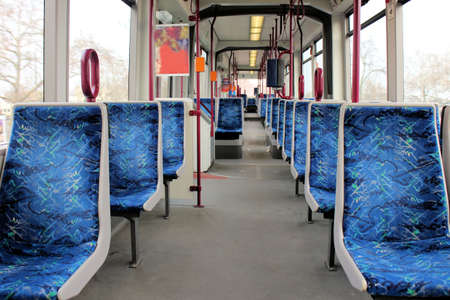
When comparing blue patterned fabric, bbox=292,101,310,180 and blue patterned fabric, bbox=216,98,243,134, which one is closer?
blue patterned fabric, bbox=292,101,310,180

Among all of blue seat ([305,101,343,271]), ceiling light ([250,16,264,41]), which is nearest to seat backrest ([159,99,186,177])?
blue seat ([305,101,343,271])

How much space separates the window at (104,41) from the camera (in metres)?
3.31

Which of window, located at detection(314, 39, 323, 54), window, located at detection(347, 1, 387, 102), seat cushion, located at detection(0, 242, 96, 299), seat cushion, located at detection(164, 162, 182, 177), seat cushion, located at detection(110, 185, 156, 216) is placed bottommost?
seat cushion, located at detection(0, 242, 96, 299)

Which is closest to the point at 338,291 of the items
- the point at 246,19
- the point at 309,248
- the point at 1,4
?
the point at 309,248

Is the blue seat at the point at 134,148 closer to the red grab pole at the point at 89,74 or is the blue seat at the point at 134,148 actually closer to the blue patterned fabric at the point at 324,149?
the red grab pole at the point at 89,74

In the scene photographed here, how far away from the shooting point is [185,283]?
2.00 meters

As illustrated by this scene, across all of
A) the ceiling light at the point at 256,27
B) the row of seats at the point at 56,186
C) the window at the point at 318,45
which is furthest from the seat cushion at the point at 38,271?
the window at the point at 318,45

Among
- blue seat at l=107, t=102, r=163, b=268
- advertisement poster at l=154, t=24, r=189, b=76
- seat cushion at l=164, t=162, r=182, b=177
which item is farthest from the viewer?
advertisement poster at l=154, t=24, r=189, b=76

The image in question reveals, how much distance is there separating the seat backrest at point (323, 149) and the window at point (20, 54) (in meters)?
1.92

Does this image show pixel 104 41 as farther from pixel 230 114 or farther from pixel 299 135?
pixel 230 114

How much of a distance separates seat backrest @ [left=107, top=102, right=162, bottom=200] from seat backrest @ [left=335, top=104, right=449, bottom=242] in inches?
50.7

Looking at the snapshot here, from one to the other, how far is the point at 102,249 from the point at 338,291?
119 centimetres

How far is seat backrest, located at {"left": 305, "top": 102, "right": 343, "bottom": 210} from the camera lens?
8.00 ft

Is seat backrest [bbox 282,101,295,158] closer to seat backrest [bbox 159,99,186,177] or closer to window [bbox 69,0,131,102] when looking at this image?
seat backrest [bbox 159,99,186,177]
